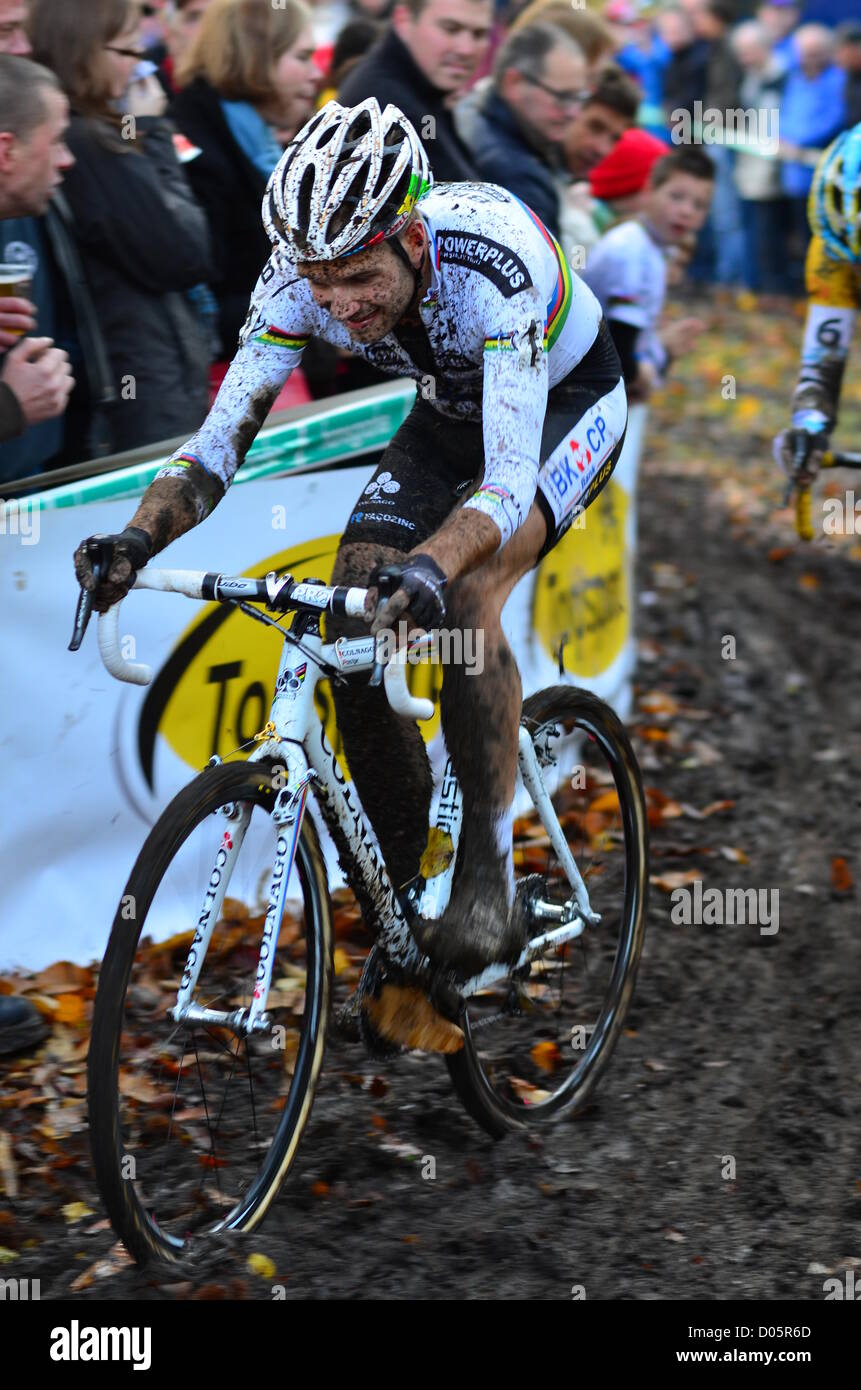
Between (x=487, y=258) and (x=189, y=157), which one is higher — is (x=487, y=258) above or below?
below

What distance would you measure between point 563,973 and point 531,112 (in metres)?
3.37

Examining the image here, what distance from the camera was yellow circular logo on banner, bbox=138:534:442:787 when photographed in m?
5.07

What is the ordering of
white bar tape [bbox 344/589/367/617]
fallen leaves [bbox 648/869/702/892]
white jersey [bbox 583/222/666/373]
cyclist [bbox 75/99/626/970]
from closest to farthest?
white bar tape [bbox 344/589/367/617]
cyclist [bbox 75/99/626/970]
fallen leaves [bbox 648/869/702/892]
white jersey [bbox 583/222/666/373]

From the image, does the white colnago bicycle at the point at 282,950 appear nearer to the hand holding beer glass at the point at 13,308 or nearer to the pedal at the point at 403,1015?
the pedal at the point at 403,1015

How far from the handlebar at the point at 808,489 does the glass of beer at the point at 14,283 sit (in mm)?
2703

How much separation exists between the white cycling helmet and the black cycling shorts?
28.8 inches

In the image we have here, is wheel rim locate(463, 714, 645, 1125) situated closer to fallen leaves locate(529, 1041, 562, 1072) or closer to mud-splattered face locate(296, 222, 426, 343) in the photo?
fallen leaves locate(529, 1041, 562, 1072)

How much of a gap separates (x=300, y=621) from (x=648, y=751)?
3.88 meters

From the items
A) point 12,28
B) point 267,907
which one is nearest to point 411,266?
point 267,907

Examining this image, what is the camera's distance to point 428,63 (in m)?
6.17

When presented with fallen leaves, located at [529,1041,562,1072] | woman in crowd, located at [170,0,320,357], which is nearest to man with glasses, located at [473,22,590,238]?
woman in crowd, located at [170,0,320,357]

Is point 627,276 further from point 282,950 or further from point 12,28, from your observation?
point 282,950

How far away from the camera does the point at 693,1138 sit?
451cm

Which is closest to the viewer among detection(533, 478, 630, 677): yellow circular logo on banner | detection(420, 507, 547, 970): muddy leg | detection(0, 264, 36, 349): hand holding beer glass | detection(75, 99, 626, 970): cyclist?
detection(75, 99, 626, 970): cyclist
